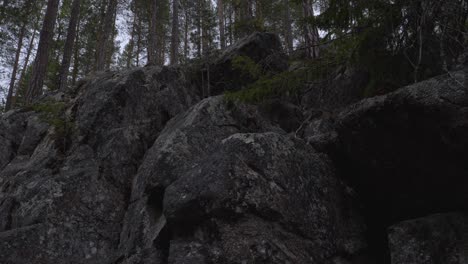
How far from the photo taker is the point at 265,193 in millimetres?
4840

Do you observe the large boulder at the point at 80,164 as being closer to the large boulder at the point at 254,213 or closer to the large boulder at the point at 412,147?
the large boulder at the point at 254,213

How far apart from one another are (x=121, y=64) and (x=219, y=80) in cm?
2529

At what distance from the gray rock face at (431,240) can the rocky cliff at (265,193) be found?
1 centimetres

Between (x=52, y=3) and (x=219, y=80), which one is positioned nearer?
(x=219, y=80)

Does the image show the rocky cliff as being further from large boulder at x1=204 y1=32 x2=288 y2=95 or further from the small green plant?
large boulder at x1=204 y1=32 x2=288 y2=95

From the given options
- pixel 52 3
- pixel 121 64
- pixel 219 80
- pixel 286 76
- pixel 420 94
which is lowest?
pixel 420 94

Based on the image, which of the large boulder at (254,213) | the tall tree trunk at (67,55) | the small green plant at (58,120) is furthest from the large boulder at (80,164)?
the tall tree trunk at (67,55)

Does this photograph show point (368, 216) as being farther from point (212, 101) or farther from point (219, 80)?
point (219, 80)

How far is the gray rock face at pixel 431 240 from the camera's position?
4.15 meters

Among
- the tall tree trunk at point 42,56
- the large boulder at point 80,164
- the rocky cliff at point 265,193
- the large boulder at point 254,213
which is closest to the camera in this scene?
the rocky cliff at point 265,193

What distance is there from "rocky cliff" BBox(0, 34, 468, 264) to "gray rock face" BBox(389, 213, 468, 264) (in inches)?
0.5

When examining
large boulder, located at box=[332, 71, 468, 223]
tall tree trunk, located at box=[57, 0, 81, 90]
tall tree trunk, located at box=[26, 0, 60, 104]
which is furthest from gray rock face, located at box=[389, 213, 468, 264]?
tall tree trunk, located at box=[57, 0, 81, 90]

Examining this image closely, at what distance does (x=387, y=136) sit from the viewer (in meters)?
4.71

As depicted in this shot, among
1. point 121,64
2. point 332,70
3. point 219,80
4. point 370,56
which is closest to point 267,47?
point 219,80
